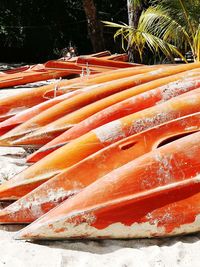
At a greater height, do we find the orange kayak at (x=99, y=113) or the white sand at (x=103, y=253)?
the orange kayak at (x=99, y=113)

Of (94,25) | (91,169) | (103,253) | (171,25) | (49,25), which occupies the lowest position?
(103,253)

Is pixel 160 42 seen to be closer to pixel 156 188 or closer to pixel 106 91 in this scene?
pixel 106 91

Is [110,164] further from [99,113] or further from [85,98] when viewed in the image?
[85,98]

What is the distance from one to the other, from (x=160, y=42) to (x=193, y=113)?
375 cm

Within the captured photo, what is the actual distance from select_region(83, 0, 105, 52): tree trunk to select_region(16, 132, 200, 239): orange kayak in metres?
8.72

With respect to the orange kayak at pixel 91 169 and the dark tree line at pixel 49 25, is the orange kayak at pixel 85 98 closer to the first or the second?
the orange kayak at pixel 91 169

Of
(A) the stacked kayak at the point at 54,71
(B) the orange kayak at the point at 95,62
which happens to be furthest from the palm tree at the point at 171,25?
(A) the stacked kayak at the point at 54,71

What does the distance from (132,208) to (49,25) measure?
11011 mm

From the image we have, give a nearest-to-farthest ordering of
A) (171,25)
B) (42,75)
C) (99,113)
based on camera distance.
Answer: (99,113), (42,75), (171,25)

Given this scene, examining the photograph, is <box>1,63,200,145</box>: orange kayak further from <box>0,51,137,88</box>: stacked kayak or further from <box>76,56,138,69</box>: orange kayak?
<box>76,56,138,69</box>: orange kayak

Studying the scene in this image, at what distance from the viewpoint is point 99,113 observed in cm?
322

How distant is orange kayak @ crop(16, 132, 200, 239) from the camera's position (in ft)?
7.19

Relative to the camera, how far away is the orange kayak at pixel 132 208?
2191 mm

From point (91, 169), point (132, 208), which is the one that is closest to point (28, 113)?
point (91, 169)
